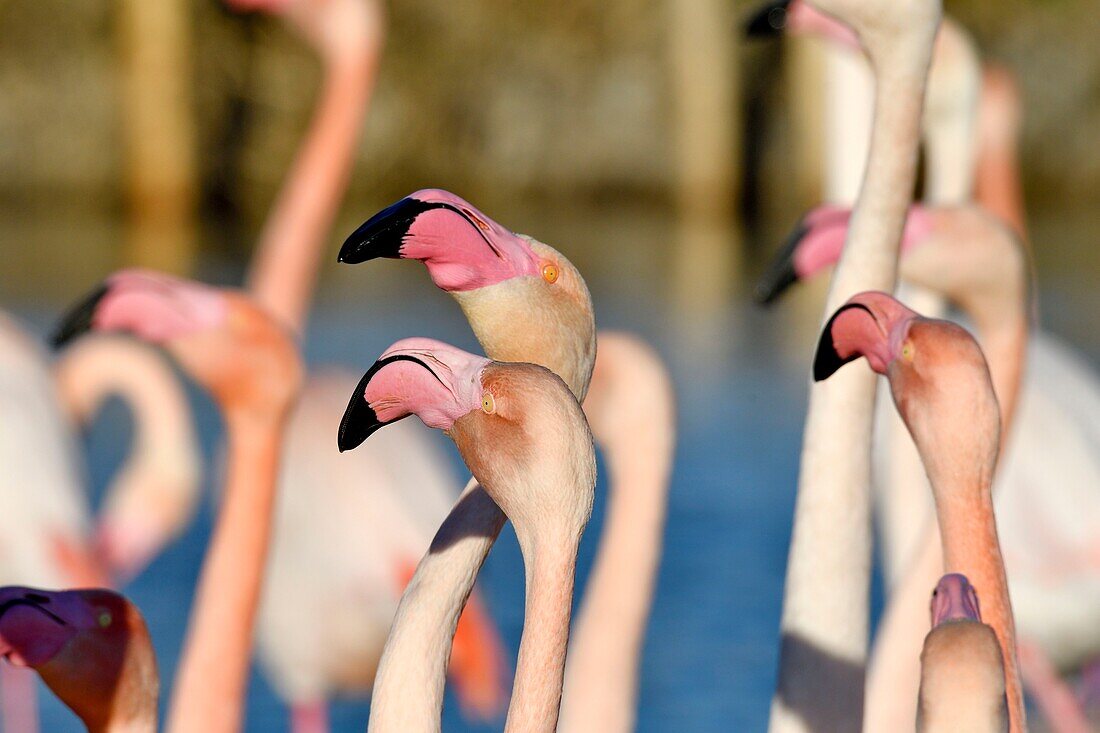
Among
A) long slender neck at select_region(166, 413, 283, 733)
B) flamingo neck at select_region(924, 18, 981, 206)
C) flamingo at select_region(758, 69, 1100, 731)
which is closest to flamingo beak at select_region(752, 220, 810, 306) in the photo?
long slender neck at select_region(166, 413, 283, 733)

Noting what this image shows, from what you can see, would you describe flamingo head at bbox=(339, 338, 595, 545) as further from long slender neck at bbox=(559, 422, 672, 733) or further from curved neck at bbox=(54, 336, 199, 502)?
curved neck at bbox=(54, 336, 199, 502)

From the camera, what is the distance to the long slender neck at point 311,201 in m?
4.38

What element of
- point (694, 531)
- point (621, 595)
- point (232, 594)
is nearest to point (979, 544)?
point (621, 595)

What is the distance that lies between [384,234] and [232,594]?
4.20 feet

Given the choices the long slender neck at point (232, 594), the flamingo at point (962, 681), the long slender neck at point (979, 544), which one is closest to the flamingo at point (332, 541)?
the long slender neck at point (232, 594)

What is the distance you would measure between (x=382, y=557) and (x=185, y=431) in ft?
2.31

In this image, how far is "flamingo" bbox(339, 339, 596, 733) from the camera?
1579mm

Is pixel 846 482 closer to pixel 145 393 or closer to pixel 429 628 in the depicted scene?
pixel 429 628

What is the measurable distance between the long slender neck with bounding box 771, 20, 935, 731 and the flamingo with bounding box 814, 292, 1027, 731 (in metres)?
0.34

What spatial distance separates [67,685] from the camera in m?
2.10

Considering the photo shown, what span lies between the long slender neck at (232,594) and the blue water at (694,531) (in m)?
1.69

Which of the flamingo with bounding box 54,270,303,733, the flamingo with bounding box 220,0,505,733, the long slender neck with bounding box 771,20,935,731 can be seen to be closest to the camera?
the long slender neck with bounding box 771,20,935,731

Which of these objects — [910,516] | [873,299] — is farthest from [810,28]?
[873,299]

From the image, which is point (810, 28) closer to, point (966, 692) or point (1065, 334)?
point (966, 692)
